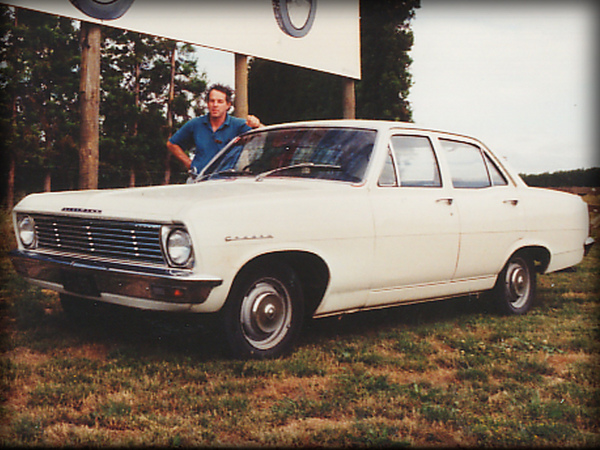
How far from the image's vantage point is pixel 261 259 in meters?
4.33

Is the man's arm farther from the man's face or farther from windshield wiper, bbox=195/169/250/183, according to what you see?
windshield wiper, bbox=195/169/250/183

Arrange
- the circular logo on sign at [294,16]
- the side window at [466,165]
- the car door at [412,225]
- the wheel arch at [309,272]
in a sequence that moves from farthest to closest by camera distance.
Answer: the circular logo on sign at [294,16]
the side window at [466,165]
the car door at [412,225]
the wheel arch at [309,272]

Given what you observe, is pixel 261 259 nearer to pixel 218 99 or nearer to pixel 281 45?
pixel 218 99

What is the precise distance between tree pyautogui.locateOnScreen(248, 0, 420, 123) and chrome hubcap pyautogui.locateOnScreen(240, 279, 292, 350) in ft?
58.6

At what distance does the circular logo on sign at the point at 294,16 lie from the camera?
9375 mm

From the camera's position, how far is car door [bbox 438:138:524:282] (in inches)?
223

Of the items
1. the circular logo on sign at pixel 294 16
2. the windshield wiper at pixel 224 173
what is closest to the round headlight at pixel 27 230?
the windshield wiper at pixel 224 173

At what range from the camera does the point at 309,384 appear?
13.1 ft

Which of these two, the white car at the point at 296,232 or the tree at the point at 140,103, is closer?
the white car at the point at 296,232

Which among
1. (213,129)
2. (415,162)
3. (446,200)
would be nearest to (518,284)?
(446,200)

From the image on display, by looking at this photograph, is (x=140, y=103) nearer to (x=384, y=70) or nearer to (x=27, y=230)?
(x=384, y=70)

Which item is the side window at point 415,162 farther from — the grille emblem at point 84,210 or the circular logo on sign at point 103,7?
the circular logo on sign at point 103,7

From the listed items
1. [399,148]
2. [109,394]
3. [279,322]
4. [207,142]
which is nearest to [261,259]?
[279,322]

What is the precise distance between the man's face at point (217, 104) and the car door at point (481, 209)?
2.34 metres
